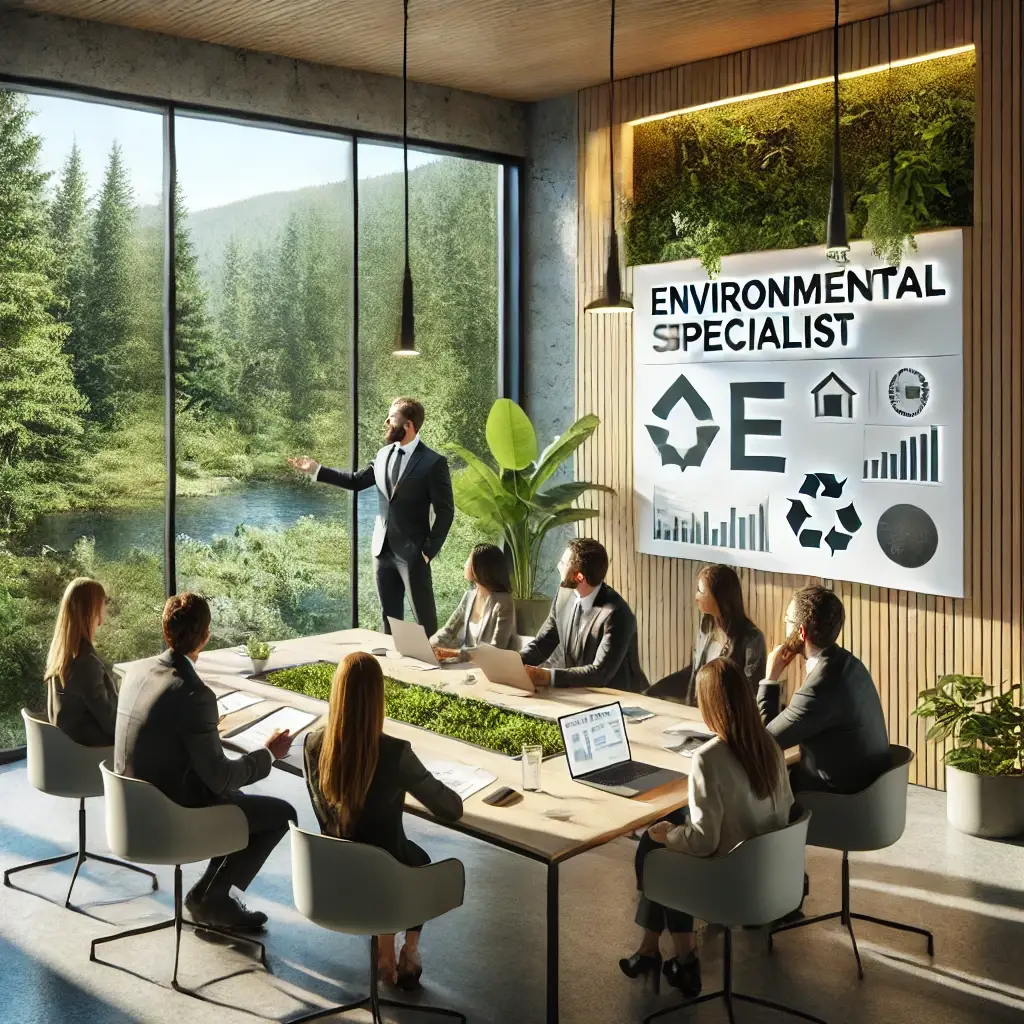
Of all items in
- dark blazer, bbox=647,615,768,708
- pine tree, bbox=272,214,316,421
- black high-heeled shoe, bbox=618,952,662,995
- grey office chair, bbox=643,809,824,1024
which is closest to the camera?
grey office chair, bbox=643,809,824,1024

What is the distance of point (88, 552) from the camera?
7.19m

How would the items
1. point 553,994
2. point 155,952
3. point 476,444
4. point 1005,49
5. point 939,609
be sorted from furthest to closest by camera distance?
point 476,444 → point 939,609 → point 1005,49 → point 155,952 → point 553,994

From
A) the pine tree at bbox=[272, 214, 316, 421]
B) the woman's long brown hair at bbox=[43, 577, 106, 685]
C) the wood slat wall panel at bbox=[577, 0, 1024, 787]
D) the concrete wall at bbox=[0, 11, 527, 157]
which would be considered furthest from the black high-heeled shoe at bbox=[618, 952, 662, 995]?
the concrete wall at bbox=[0, 11, 527, 157]

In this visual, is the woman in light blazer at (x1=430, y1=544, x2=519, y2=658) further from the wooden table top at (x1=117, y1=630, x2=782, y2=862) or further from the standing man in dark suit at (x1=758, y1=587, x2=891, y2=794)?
the standing man in dark suit at (x1=758, y1=587, x2=891, y2=794)

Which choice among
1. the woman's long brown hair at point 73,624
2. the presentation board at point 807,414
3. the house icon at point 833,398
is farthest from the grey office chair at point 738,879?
the house icon at point 833,398

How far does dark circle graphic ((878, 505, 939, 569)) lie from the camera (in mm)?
6543

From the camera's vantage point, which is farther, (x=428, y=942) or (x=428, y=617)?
(x=428, y=617)

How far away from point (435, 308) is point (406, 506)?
1.72 m

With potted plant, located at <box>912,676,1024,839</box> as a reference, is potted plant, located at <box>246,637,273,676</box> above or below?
above

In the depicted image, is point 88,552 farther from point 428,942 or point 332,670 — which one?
point 428,942

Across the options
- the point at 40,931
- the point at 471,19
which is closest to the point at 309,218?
the point at 471,19

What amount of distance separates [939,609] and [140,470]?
4.49 meters

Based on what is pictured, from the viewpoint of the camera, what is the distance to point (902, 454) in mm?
6637

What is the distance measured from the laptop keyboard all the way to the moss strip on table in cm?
28
